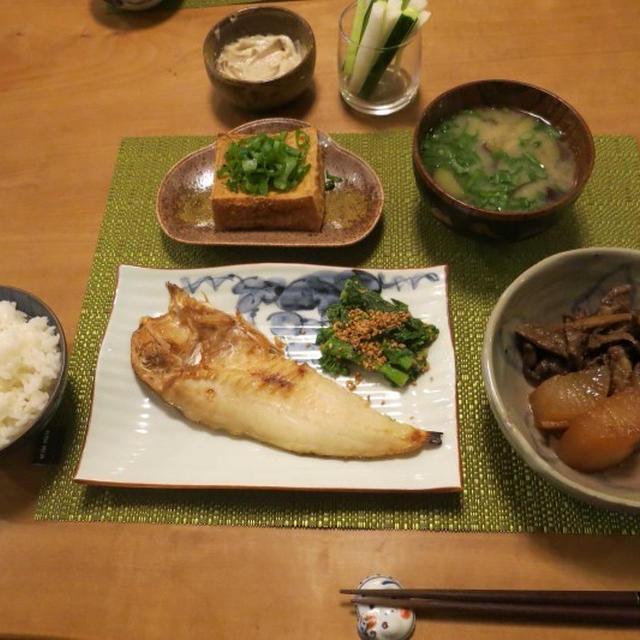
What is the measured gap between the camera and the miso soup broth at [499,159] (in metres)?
1.63

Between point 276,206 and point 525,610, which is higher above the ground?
point 276,206

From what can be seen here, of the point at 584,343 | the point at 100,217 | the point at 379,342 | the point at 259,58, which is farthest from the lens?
the point at 259,58

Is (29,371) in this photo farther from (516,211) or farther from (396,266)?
(516,211)

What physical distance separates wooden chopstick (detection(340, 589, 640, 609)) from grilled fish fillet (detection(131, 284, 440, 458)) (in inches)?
12.2

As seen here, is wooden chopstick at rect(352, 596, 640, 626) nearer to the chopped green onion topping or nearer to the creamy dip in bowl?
the chopped green onion topping

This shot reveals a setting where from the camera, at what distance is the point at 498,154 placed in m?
1.72

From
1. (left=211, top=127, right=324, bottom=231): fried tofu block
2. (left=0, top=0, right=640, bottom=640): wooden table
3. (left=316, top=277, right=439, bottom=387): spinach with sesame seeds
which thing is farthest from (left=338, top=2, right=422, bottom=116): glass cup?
(left=316, top=277, right=439, bottom=387): spinach with sesame seeds

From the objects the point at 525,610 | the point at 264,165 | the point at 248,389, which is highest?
the point at 264,165

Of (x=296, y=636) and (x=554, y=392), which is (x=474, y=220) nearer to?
(x=554, y=392)

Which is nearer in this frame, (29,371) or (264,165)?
(29,371)

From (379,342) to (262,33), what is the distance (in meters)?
1.46

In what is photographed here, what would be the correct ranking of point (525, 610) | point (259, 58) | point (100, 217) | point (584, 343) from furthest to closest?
point (259, 58), point (100, 217), point (584, 343), point (525, 610)

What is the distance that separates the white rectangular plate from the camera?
135 cm

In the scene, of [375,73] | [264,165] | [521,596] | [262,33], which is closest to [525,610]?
[521,596]
